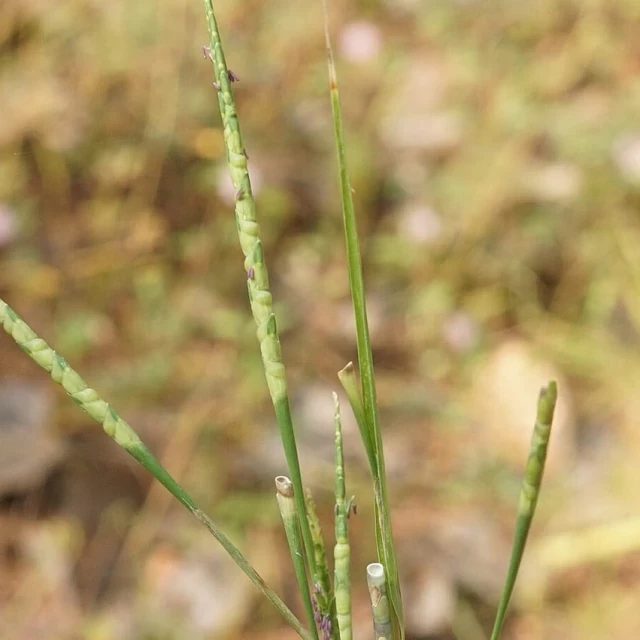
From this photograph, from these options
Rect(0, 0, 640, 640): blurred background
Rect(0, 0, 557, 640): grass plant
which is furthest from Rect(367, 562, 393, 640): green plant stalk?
Rect(0, 0, 640, 640): blurred background

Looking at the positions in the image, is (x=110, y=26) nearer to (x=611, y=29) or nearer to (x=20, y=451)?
(x=20, y=451)

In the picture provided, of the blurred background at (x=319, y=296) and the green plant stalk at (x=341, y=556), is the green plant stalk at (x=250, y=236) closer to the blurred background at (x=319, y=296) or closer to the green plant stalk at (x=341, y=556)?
the green plant stalk at (x=341, y=556)

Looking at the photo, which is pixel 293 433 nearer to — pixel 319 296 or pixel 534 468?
pixel 534 468

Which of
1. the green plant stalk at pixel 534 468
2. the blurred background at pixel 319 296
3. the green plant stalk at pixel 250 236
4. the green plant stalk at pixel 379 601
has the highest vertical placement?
the blurred background at pixel 319 296

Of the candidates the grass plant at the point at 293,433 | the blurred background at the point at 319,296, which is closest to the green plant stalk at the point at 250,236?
the grass plant at the point at 293,433

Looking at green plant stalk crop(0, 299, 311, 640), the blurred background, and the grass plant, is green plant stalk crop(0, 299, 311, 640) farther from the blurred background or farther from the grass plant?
the blurred background

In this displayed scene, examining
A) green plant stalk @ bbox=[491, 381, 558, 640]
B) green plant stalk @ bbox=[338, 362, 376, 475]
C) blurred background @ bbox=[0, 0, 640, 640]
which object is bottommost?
green plant stalk @ bbox=[491, 381, 558, 640]

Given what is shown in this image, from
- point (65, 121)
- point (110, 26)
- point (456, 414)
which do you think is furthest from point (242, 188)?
point (110, 26)
